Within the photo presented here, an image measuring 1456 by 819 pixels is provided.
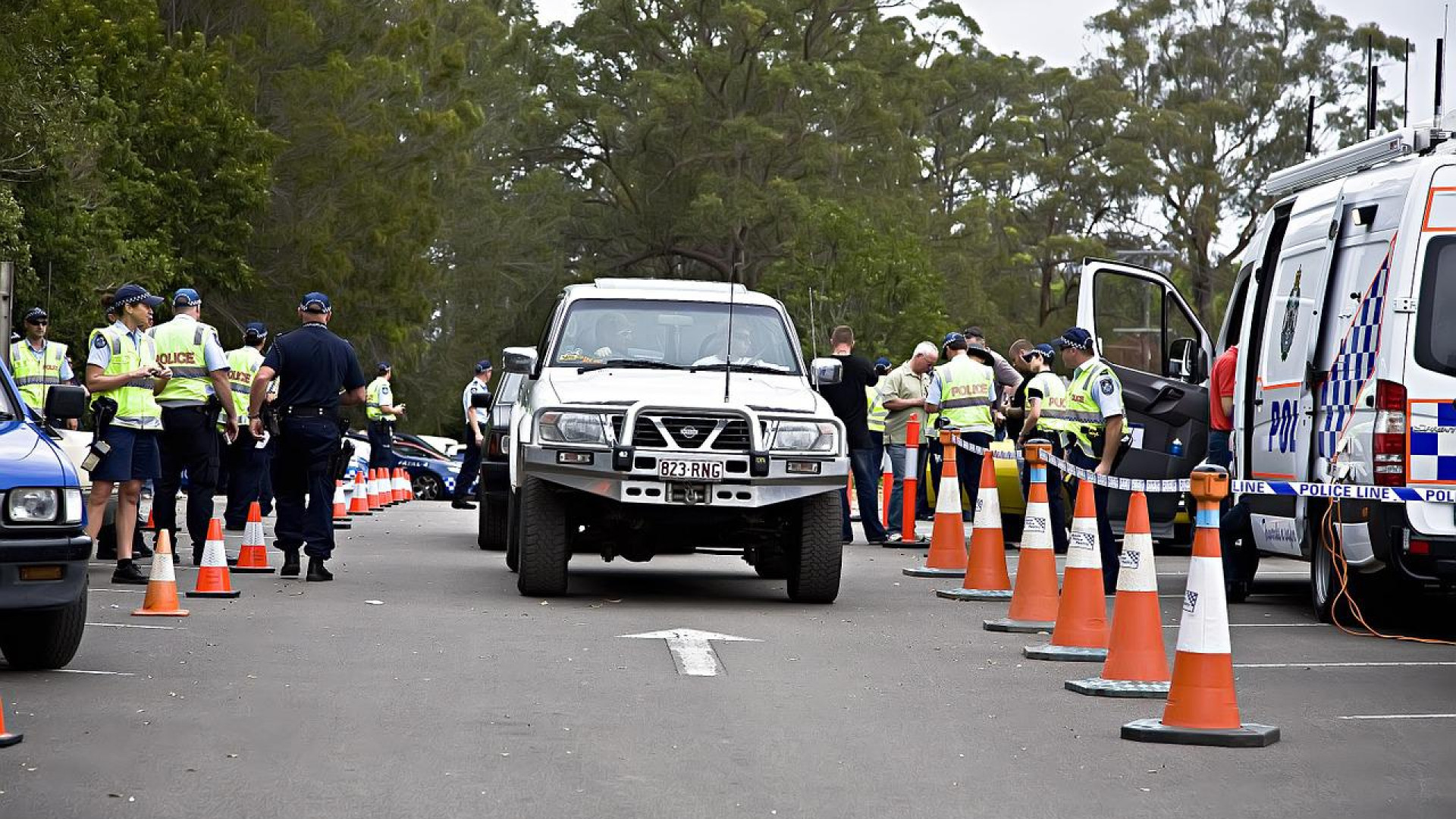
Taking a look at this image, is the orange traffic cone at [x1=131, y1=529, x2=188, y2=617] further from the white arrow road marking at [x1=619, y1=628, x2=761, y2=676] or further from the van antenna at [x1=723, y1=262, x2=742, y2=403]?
the van antenna at [x1=723, y1=262, x2=742, y2=403]

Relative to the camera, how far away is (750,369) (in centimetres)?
1421

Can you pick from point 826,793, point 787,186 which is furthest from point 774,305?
point 787,186

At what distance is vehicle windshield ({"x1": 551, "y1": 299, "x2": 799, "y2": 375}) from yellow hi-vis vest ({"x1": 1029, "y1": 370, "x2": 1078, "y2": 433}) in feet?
6.89

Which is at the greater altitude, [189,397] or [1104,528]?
[189,397]

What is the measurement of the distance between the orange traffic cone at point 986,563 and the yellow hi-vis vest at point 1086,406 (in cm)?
137

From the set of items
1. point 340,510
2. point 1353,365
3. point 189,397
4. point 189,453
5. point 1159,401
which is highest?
point 1353,365

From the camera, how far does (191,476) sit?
1516cm

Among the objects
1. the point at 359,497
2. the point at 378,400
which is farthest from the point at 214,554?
the point at 378,400

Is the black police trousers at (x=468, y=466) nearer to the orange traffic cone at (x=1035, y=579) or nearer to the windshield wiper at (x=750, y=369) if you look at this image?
the windshield wiper at (x=750, y=369)

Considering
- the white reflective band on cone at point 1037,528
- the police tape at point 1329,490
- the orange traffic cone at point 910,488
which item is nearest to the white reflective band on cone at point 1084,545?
the police tape at point 1329,490

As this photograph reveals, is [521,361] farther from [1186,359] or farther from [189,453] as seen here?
[1186,359]

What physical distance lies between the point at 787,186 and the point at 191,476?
4236 cm

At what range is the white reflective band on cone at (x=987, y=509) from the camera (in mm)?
13797

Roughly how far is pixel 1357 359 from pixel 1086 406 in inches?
132
